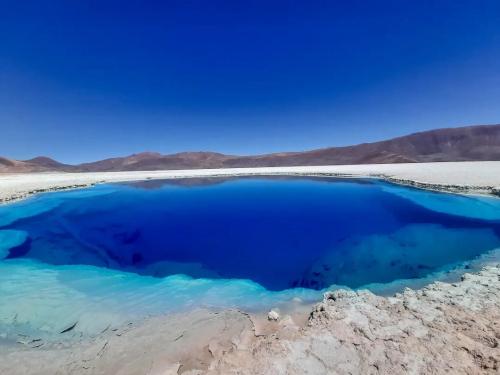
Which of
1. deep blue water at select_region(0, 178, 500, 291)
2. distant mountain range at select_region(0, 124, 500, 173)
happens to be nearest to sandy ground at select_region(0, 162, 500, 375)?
deep blue water at select_region(0, 178, 500, 291)

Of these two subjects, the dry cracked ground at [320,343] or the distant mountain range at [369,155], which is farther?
the distant mountain range at [369,155]

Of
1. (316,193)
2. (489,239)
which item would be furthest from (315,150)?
(489,239)

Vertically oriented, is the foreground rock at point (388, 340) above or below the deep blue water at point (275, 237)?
above

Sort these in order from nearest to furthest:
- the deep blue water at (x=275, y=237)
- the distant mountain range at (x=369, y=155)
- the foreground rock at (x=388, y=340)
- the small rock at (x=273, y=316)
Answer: the foreground rock at (x=388, y=340), the small rock at (x=273, y=316), the deep blue water at (x=275, y=237), the distant mountain range at (x=369, y=155)

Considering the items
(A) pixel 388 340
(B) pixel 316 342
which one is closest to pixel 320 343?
(B) pixel 316 342

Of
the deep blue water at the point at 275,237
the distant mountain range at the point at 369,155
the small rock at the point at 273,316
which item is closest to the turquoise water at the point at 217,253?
the deep blue water at the point at 275,237

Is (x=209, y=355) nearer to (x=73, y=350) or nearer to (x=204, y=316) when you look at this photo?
(x=204, y=316)

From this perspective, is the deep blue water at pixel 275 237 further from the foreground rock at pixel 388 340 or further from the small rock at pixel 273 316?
the foreground rock at pixel 388 340
